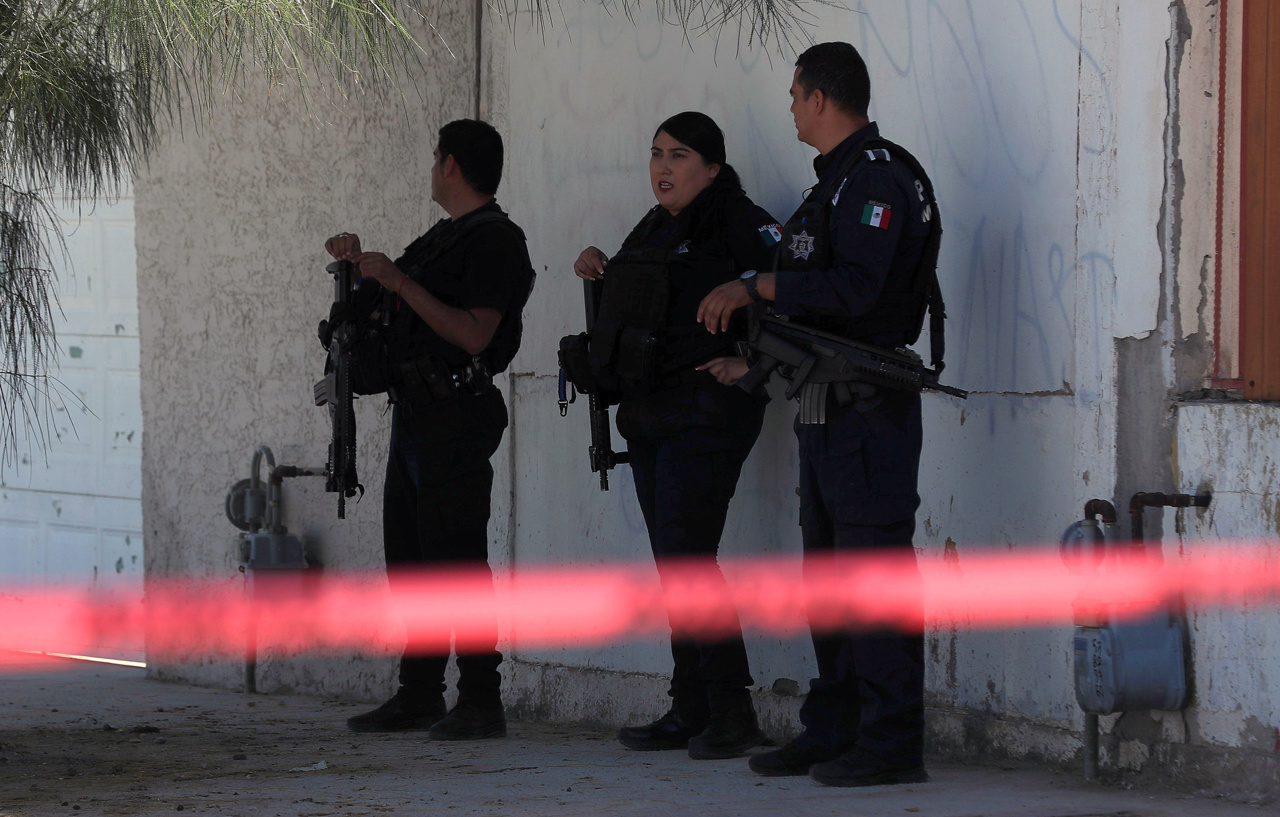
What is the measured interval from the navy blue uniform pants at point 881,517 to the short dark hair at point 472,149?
1.48 meters

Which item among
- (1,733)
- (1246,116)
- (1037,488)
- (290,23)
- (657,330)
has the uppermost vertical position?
(290,23)

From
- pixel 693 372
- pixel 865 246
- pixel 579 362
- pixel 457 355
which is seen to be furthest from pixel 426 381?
pixel 865 246

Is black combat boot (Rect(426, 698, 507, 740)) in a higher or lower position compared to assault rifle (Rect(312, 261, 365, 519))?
lower

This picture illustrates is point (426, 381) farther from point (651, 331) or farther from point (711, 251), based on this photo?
point (711, 251)

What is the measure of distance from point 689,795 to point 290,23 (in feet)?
7.19

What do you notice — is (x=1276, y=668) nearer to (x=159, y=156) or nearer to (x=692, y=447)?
(x=692, y=447)

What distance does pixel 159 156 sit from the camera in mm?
5945

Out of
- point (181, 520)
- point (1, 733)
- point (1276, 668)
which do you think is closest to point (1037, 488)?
point (1276, 668)

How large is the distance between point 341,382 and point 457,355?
38 centimetres

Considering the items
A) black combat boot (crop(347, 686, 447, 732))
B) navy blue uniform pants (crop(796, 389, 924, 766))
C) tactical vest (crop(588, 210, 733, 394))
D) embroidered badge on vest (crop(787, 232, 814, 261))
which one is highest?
embroidered badge on vest (crop(787, 232, 814, 261))

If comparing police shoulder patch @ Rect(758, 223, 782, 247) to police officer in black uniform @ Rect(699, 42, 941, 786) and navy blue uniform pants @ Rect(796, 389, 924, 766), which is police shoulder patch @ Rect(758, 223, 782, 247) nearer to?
police officer in black uniform @ Rect(699, 42, 941, 786)

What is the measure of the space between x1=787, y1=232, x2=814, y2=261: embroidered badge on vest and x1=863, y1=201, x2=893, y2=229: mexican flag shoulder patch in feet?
0.53

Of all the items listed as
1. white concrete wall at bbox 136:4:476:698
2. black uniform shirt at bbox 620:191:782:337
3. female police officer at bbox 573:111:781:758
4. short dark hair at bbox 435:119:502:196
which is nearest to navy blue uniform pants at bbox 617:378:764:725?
female police officer at bbox 573:111:781:758

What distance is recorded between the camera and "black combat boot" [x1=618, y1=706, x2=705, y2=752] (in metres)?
4.09
